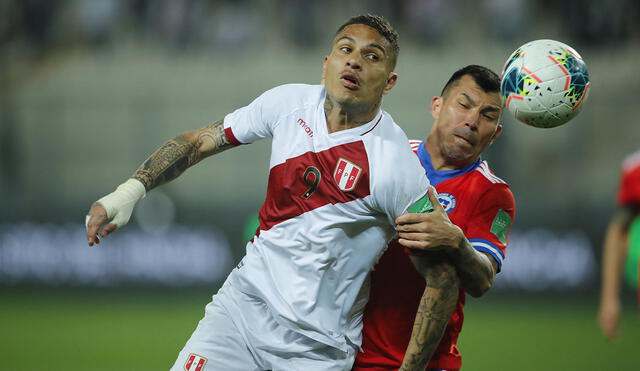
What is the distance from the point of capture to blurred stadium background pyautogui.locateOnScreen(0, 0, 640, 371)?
402 inches

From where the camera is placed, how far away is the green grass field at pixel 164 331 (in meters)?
8.30

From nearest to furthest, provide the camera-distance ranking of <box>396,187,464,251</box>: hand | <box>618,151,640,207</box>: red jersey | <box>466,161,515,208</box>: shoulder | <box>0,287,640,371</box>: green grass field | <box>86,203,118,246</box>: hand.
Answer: <box>396,187,464,251</box>: hand, <box>86,203,118,246</box>: hand, <box>466,161,515,208</box>: shoulder, <box>618,151,640,207</box>: red jersey, <box>0,287,640,371</box>: green grass field

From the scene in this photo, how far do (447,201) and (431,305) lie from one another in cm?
67

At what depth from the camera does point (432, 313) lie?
11.9 ft

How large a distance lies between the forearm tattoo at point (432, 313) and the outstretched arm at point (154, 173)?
1285 mm

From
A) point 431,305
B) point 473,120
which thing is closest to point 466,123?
point 473,120

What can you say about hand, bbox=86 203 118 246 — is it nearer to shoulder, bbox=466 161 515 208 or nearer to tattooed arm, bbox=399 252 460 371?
tattooed arm, bbox=399 252 460 371

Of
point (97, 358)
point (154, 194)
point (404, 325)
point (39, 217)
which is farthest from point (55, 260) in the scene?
point (404, 325)

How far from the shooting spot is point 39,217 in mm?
11633

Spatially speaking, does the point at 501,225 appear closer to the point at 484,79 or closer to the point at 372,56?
the point at 484,79

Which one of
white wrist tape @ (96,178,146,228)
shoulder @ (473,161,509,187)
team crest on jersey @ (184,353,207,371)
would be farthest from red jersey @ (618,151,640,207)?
white wrist tape @ (96,178,146,228)

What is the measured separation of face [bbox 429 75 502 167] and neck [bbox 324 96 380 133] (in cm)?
52

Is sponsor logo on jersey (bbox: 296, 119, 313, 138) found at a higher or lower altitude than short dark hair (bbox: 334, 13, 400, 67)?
lower

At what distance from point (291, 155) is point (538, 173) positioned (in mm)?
10214
